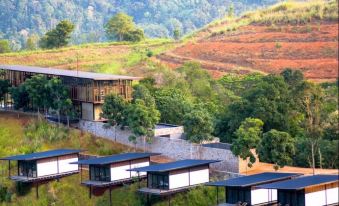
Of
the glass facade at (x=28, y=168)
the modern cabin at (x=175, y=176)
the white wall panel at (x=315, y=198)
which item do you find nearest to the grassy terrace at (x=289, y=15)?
the modern cabin at (x=175, y=176)

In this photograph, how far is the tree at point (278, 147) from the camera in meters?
29.5

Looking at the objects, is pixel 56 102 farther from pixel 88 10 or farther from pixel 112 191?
pixel 88 10

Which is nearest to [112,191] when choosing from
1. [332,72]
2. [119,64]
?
[332,72]

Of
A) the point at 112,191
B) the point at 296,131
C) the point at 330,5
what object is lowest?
the point at 112,191

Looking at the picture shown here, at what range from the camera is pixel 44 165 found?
34031mm

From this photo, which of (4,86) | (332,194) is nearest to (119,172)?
(332,194)

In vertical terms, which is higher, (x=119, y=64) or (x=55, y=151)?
(x=119, y=64)

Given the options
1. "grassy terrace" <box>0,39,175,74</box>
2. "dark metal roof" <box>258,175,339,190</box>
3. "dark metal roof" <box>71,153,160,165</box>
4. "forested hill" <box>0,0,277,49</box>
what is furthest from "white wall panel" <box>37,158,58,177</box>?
"forested hill" <box>0,0,277,49</box>

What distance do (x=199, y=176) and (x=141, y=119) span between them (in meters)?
4.79

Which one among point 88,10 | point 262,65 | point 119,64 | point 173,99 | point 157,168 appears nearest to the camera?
point 157,168

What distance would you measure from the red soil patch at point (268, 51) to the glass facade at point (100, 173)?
10.2m

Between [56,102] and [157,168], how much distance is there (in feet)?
32.9

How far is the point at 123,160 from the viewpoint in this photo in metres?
32.4

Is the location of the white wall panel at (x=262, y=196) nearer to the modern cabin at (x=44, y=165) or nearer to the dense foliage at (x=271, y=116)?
the dense foliage at (x=271, y=116)
